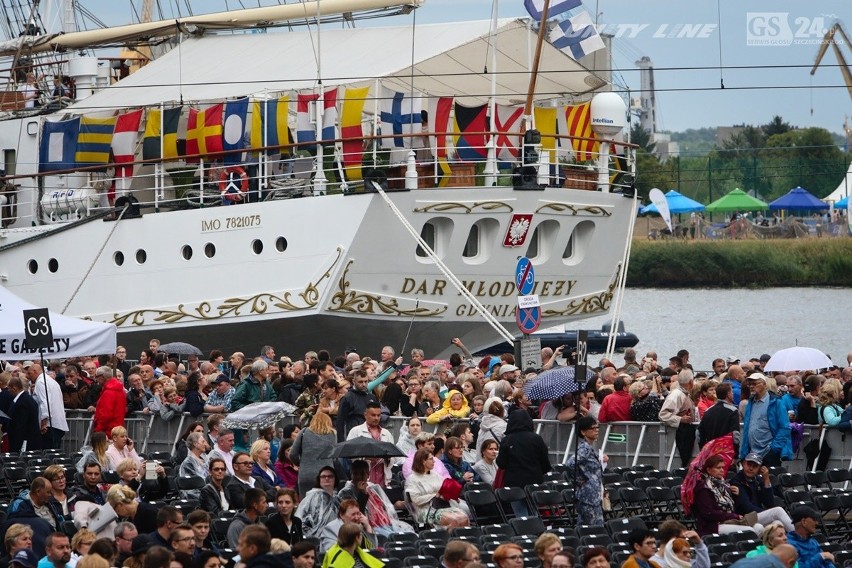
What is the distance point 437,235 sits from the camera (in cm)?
3266

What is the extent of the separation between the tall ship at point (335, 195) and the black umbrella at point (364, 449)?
15.9m

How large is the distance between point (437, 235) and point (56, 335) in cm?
1292

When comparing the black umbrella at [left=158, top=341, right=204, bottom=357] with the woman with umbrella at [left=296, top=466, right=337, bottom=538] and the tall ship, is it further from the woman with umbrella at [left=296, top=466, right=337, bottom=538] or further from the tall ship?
the woman with umbrella at [left=296, top=466, right=337, bottom=538]

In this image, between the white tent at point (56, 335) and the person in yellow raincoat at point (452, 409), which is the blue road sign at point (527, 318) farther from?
the white tent at point (56, 335)

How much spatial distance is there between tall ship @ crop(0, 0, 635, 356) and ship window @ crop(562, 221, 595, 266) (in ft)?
0.20

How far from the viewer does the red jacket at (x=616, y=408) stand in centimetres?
1992

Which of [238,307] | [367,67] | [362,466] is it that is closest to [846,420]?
[362,466]

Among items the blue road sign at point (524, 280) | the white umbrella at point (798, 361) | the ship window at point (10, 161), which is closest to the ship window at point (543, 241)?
the blue road sign at point (524, 280)

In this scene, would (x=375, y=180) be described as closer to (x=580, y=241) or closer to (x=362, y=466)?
(x=580, y=241)

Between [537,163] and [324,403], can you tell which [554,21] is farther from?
[324,403]

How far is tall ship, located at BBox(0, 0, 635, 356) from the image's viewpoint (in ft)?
106

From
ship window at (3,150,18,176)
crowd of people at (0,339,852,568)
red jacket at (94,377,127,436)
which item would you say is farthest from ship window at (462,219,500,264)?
red jacket at (94,377,127,436)

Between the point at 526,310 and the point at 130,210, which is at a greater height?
the point at 130,210

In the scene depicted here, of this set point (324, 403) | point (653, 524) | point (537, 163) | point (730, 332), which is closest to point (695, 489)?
point (653, 524)
